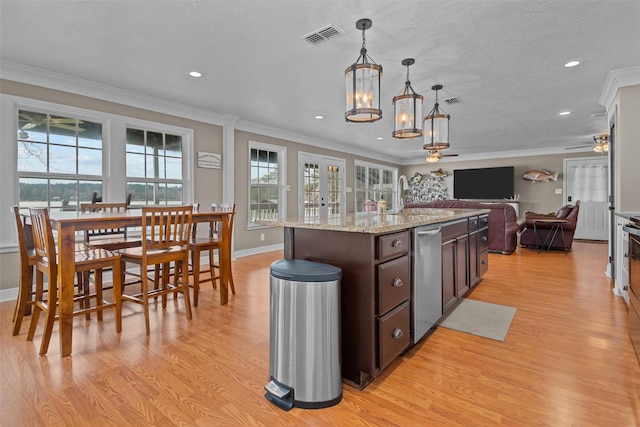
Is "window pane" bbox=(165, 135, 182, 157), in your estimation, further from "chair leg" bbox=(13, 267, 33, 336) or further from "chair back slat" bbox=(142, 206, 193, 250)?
"chair leg" bbox=(13, 267, 33, 336)

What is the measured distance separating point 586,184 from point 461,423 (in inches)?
358

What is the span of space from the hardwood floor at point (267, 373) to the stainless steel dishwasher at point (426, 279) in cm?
19

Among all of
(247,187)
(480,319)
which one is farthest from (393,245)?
(247,187)

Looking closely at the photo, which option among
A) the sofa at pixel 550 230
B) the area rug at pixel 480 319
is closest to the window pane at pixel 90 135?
the area rug at pixel 480 319

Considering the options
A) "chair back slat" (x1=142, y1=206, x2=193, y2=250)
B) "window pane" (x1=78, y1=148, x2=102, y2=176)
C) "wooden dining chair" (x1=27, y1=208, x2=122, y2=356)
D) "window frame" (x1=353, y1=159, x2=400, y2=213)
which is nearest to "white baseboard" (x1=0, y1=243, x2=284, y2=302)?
"window pane" (x1=78, y1=148, x2=102, y2=176)

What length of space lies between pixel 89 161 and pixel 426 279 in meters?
4.10

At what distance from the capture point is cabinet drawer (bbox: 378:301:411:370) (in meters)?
1.74

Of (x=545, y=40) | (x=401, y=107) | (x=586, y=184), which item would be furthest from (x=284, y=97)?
(x=586, y=184)

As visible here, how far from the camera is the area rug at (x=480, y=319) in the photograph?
2459mm

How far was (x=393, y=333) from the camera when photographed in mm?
1839

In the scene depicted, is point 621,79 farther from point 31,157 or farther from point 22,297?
point 31,157

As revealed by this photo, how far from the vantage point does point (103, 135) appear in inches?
157

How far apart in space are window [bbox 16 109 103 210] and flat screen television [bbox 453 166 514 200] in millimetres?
9088

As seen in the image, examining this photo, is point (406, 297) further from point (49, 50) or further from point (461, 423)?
point (49, 50)
